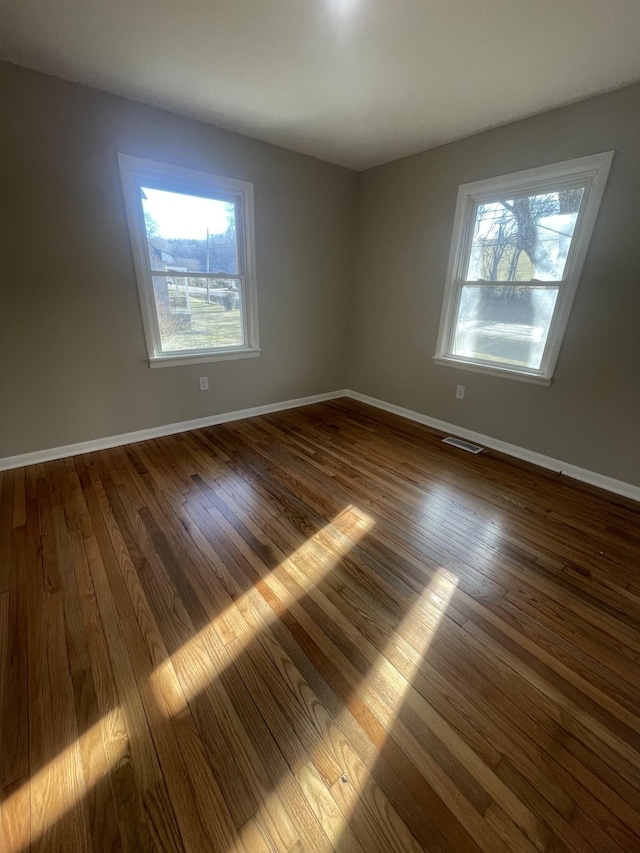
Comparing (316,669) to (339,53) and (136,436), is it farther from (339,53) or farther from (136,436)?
(339,53)

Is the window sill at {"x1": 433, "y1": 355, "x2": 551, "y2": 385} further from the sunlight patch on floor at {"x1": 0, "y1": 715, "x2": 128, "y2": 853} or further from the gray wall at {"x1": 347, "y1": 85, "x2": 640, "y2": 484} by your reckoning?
the sunlight patch on floor at {"x1": 0, "y1": 715, "x2": 128, "y2": 853}

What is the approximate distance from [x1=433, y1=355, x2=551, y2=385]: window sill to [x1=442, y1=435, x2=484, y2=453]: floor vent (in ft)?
2.15

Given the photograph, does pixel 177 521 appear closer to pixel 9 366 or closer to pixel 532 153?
pixel 9 366

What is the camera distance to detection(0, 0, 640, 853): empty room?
1010 millimetres

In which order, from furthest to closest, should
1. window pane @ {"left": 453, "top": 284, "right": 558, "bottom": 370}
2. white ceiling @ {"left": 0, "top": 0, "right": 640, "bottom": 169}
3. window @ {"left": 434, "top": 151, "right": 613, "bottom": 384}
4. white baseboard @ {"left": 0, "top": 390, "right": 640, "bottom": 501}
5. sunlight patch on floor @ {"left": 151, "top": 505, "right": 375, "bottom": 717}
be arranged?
1. window pane @ {"left": 453, "top": 284, "right": 558, "bottom": 370}
2. white baseboard @ {"left": 0, "top": 390, "right": 640, "bottom": 501}
3. window @ {"left": 434, "top": 151, "right": 613, "bottom": 384}
4. white ceiling @ {"left": 0, "top": 0, "right": 640, "bottom": 169}
5. sunlight patch on floor @ {"left": 151, "top": 505, "right": 375, "bottom": 717}

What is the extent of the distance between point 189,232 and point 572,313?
3.07 m

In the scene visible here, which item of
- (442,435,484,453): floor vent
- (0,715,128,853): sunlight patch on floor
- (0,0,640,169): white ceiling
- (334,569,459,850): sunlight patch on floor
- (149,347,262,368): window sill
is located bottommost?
(0,715,128,853): sunlight patch on floor

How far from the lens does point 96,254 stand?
2.54 metres

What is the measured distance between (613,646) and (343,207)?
162 inches

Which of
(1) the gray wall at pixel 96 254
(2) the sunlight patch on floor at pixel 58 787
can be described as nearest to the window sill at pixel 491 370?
(1) the gray wall at pixel 96 254

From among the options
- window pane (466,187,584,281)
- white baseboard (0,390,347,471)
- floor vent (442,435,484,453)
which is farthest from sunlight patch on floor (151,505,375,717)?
window pane (466,187,584,281)

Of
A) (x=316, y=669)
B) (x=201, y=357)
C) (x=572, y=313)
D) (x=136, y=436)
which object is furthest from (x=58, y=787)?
(x=572, y=313)

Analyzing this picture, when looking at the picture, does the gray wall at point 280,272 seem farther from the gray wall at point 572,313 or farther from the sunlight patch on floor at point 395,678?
the sunlight patch on floor at point 395,678

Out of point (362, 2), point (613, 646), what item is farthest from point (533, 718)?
point (362, 2)
